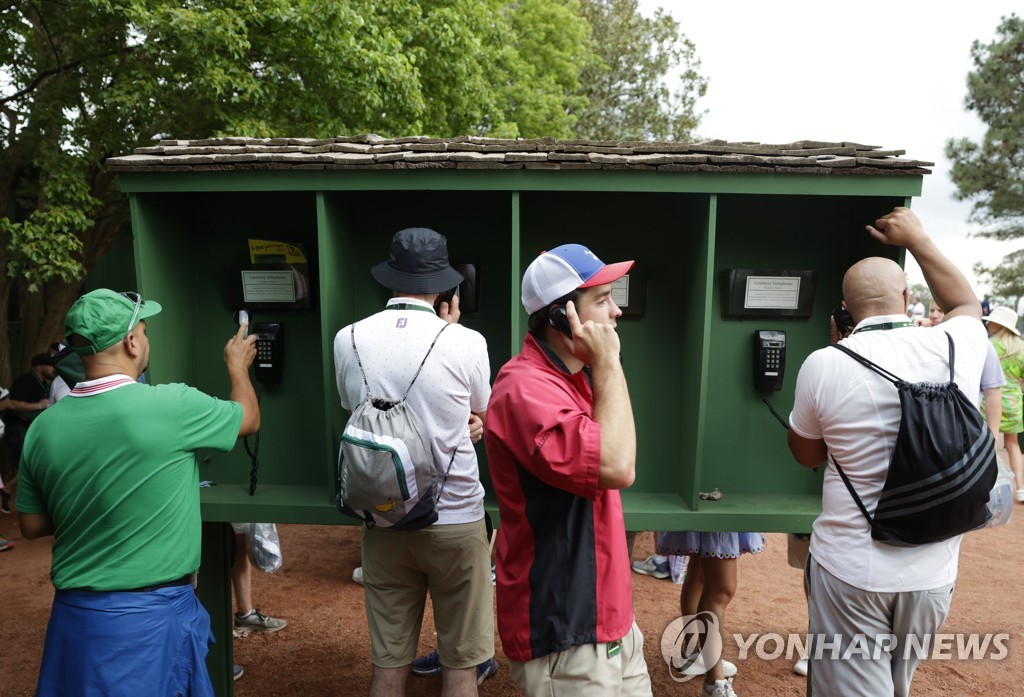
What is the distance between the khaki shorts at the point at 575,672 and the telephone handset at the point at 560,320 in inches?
37.3

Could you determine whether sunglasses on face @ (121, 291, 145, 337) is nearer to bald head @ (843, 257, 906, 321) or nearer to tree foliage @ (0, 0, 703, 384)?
bald head @ (843, 257, 906, 321)

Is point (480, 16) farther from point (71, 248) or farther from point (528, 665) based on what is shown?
point (528, 665)

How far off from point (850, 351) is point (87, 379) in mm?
2769

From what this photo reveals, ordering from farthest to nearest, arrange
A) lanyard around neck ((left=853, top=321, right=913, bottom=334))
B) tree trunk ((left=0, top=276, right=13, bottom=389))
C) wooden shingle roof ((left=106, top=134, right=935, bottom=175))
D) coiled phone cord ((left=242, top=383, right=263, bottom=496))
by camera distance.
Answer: tree trunk ((left=0, top=276, right=13, bottom=389)) < coiled phone cord ((left=242, top=383, right=263, bottom=496)) < wooden shingle roof ((left=106, top=134, right=935, bottom=175)) < lanyard around neck ((left=853, top=321, right=913, bottom=334))

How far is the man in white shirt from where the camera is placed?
2506 millimetres

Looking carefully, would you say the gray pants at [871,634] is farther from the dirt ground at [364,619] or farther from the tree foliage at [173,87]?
the tree foliage at [173,87]

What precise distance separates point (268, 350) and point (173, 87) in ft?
18.7

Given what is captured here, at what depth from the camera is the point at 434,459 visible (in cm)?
287

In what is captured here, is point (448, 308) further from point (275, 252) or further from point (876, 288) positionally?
point (876, 288)

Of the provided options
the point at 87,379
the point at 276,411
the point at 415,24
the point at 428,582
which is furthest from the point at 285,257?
the point at 415,24

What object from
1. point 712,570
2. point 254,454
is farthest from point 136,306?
point 712,570

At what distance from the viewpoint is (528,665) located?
Result: 2158mm

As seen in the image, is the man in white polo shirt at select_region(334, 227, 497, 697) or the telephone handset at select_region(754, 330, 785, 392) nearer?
the man in white polo shirt at select_region(334, 227, 497, 697)

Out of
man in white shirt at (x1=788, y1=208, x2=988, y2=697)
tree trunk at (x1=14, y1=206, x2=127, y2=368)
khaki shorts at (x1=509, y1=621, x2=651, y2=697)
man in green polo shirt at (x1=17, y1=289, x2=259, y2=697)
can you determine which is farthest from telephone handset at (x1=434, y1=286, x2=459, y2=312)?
tree trunk at (x1=14, y1=206, x2=127, y2=368)
